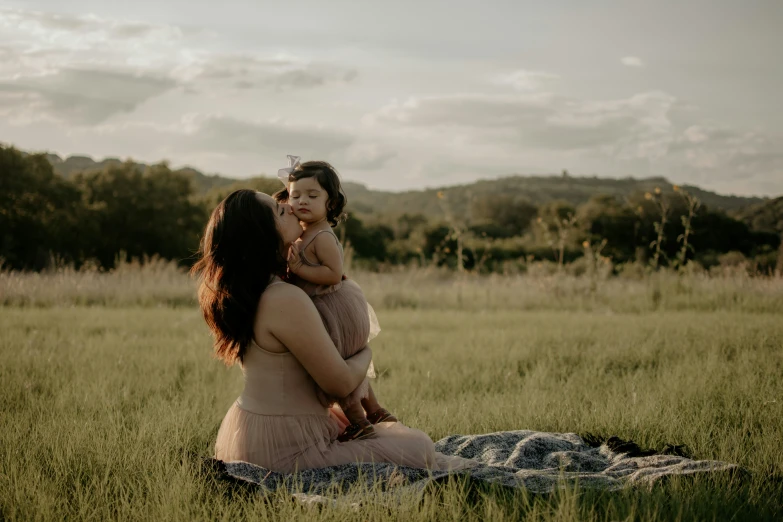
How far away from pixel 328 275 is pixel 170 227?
79.9 feet

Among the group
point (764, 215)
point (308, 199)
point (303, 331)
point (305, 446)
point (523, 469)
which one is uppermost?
point (764, 215)

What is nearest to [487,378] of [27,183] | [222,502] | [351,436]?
[351,436]

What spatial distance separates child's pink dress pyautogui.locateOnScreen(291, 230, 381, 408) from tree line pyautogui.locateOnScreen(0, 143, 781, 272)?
1214 centimetres

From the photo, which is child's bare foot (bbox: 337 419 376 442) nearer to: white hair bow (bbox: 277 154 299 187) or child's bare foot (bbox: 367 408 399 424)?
child's bare foot (bbox: 367 408 399 424)

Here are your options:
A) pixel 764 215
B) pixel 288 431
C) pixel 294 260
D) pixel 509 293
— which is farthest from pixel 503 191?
pixel 288 431

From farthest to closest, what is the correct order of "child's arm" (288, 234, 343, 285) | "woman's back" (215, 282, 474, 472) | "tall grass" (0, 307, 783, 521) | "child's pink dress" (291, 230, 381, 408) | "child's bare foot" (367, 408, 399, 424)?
"child's bare foot" (367, 408, 399, 424), "child's arm" (288, 234, 343, 285), "child's pink dress" (291, 230, 381, 408), "woman's back" (215, 282, 474, 472), "tall grass" (0, 307, 783, 521)

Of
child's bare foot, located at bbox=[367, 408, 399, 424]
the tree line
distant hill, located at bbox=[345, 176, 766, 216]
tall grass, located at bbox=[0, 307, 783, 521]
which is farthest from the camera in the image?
distant hill, located at bbox=[345, 176, 766, 216]

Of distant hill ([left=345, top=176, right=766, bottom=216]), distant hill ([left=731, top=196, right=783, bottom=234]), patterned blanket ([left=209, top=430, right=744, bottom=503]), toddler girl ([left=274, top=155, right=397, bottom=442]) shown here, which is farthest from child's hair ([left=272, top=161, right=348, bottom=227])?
distant hill ([left=345, top=176, right=766, bottom=216])

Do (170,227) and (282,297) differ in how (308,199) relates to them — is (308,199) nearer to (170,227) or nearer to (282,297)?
(282,297)

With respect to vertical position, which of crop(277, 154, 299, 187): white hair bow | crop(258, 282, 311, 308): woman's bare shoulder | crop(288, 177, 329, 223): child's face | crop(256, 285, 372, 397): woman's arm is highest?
crop(277, 154, 299, 187): white hair bow

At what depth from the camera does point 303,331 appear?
289 centimetres

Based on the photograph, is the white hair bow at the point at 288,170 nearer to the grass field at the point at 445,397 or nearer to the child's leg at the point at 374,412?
the child's leg at the point at 374,412

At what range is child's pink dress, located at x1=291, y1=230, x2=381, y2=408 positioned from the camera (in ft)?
10.5

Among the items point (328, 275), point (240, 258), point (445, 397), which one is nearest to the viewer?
point (240, 258)
